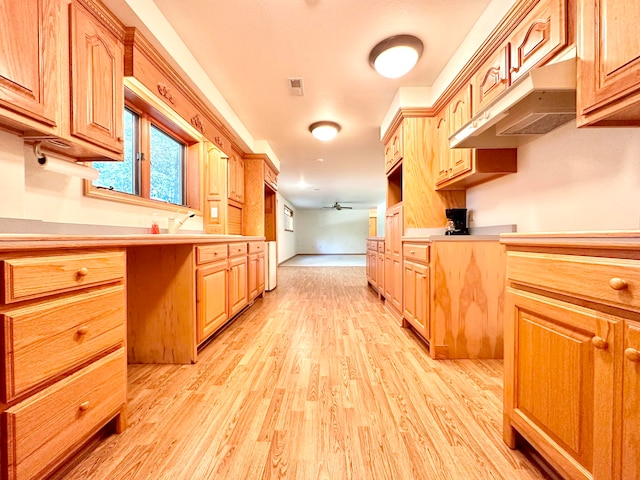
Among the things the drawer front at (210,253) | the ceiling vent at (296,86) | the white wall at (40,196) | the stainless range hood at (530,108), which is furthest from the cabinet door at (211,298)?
the stainless range hood at (530,108)

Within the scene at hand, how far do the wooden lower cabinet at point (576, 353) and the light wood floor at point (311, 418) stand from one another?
0.29 m

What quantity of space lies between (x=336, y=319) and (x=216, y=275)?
135cm

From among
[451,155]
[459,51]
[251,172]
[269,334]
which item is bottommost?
[269,334]

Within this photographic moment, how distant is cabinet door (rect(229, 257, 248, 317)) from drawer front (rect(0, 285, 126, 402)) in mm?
1489

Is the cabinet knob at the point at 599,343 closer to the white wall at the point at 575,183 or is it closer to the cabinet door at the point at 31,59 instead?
the white wall at the point at 575,183

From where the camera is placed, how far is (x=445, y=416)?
4.31 ft

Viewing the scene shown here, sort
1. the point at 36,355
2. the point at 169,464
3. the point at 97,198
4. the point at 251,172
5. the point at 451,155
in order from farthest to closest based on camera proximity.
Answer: the point at 251,172 → the point at 451,155 → the point at 97,198 → the point at 169,464 → the point at 36,355

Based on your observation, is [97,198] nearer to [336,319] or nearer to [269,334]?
[269,334]

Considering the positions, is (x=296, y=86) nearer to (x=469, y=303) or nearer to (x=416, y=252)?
(x=416, y=252)

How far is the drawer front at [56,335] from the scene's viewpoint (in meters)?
0.75

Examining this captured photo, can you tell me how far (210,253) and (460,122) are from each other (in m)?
2.33

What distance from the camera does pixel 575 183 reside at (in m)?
1.48

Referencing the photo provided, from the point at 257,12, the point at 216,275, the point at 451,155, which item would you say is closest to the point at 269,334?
the point at 216,275

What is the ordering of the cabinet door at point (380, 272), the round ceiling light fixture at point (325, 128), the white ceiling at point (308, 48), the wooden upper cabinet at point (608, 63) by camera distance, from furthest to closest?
1. the cabinet door at point (380, 272)
2. the round ceiling light fixture at point (325, 128)
3. the white ceiling at point (308, 48)
4. the wooden upper cabinet at point (608, 63)
